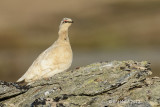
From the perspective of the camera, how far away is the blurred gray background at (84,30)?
51.3 m

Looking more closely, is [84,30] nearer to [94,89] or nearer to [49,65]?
[49,65]

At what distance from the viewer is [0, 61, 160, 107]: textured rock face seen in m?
12.3

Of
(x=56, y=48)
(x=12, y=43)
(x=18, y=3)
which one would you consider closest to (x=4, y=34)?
(x=12, y=43)

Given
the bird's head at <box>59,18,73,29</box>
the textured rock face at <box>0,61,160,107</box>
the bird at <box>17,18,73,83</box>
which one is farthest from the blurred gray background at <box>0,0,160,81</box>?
the textured rock face at <box>0,61,160,107</box>

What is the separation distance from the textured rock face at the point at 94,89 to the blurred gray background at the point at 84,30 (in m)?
24.1

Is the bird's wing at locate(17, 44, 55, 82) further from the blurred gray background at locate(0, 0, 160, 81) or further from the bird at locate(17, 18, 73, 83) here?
the blurred gray background at locate(0, 0, 160, 81)

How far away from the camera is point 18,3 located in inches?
3888

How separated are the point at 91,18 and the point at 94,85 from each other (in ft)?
248

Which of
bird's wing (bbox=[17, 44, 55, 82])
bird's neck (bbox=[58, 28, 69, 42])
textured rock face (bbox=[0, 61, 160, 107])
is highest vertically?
bird's neck (bbox=[58, 28, 69, 42])

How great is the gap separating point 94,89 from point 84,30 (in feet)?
208

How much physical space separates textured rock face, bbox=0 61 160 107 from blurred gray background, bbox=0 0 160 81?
2410 cm

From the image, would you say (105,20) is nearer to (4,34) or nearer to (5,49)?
→ (4,34)

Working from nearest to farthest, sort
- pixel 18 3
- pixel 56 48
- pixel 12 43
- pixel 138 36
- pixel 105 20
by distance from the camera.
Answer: pixel 56 48
pixel 12 43
pixel 138 36
pixel 105 20
pixel 18 3

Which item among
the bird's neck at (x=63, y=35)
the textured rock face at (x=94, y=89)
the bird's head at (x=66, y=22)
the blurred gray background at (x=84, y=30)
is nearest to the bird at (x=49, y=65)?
the bird's neck at (x=63, y=35)
